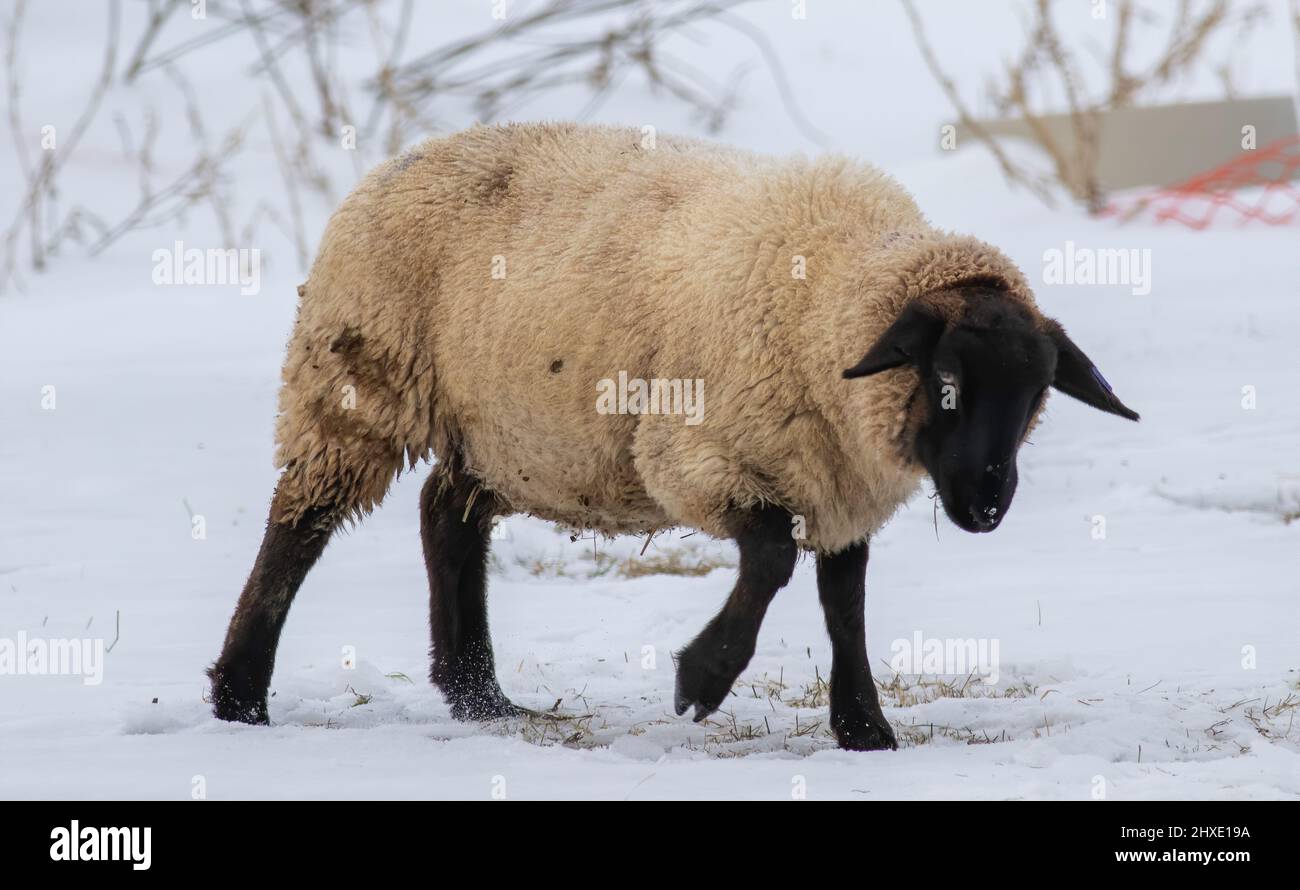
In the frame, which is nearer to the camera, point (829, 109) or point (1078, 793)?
point (1078, 793)

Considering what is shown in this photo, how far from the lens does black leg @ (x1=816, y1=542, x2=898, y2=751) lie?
16.7 ft

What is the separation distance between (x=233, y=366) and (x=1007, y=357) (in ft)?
22.0

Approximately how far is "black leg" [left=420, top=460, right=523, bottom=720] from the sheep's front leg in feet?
3.99

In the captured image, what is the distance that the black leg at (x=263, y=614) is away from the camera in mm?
5441

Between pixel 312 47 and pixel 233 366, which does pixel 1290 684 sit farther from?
pixel 312 47

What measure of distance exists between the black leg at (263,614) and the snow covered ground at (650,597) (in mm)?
125

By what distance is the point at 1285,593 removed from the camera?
6.92 m

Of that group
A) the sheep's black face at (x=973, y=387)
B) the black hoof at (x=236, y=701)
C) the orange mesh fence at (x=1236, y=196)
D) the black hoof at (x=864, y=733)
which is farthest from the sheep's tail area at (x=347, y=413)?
the orange mesh fence at (x=1236, y=196)

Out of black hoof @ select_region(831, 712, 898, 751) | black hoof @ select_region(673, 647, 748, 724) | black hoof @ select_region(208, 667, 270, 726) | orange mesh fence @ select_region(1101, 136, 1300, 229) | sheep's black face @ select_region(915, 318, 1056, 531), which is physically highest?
orange mesh fence @ select_region(1101, 136, 1300, 229)

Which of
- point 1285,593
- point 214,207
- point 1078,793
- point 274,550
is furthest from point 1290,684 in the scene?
point 214,207

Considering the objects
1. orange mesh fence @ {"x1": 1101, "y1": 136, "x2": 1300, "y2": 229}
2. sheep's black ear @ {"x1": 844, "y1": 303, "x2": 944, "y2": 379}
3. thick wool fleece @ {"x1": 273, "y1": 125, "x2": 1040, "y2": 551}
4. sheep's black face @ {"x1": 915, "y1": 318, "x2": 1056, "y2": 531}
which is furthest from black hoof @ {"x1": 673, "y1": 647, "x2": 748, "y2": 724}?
orange mesh fence @ {"x1": 1101, "y1": 136, "x2": 1300, "y2": 229}

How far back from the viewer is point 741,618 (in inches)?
186

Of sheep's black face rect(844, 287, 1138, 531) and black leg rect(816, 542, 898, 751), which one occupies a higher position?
sheep's black face rect(844, 287, 1138, 531)

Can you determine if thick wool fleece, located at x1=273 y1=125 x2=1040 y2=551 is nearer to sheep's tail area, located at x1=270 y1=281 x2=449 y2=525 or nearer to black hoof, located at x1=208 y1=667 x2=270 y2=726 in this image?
sheep's tail area, located at x1=270 y1=281 x2=449 y2=525
